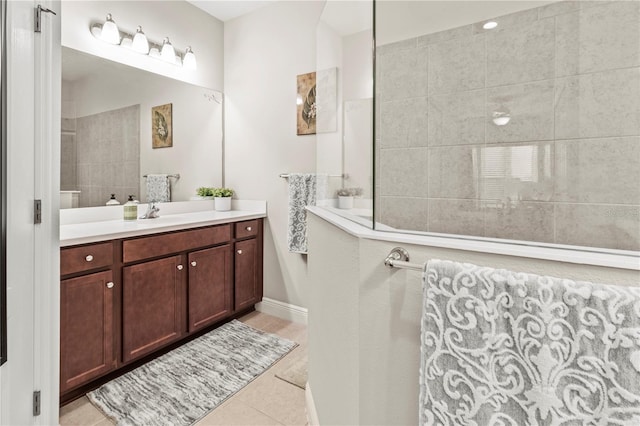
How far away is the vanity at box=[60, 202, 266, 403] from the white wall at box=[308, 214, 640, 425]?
127 cm

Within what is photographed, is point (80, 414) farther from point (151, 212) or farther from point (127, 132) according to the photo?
point (127, 132)

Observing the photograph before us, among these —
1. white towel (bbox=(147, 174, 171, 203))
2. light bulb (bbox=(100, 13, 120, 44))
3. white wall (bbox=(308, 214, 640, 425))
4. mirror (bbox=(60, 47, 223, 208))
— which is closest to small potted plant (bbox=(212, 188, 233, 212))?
mirror (bbox=(60, 47, 223, 208))

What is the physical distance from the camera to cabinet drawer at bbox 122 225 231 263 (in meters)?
1.87

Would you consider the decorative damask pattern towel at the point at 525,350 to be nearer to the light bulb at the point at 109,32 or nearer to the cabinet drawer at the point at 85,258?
the cabinet drawer at the point at 85,258

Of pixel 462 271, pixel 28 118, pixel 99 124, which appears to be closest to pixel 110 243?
pixel 28 118

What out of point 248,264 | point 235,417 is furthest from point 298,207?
point 235,417

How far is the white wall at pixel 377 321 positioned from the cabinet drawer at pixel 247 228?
1508mm

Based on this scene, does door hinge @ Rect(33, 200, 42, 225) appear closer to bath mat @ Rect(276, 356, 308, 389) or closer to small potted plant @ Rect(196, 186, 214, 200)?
bath mat @ Rect(276, 356, 308, 389)

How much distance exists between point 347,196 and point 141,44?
81.0 inches

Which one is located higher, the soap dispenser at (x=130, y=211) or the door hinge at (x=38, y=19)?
the door hinge at (x=38, y=19)

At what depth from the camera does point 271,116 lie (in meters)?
2.73

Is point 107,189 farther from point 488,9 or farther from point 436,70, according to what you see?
point 488,9

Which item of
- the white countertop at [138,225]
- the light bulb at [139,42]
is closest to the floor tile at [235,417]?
the white countertop at [138,225]

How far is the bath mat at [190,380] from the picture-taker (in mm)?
1584
